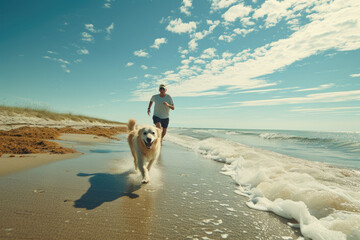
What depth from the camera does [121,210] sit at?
85.1 inches

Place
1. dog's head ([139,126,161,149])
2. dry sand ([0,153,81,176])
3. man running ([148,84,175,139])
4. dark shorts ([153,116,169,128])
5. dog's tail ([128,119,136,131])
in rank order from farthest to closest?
1. dark shorts ([153,116,169,128])
2. man running ([148,84,175,139])
3. dog's tail ([128,119,136,131])
4. dog's head ([139,126,161,149])
5. dry sand ([0,153,81,176])

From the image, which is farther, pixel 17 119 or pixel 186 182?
pixel 17 119

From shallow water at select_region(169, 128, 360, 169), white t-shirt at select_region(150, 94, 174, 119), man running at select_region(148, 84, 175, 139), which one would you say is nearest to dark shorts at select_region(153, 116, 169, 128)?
man running at select_region(148, 84, 175, 139)

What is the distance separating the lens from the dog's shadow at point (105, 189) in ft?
7.53

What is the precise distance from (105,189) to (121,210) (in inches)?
31.9

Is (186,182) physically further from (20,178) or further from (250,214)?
(20,178)

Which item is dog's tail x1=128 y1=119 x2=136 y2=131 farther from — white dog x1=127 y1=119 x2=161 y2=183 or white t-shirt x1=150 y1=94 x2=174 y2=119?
white t-shirt x1=150 y1=94 x2=174 y2=119

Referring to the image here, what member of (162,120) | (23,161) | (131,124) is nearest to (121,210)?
(131,124)

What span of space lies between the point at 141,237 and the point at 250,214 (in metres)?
1.40

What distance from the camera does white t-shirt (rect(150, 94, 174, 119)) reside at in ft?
22.5

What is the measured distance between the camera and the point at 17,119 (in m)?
14.6

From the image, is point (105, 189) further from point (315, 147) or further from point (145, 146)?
point (315, 147)

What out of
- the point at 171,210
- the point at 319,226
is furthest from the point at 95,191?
the point at 319,226

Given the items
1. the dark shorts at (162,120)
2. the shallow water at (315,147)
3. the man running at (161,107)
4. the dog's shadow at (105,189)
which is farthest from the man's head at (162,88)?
the shallow water at (315,147)
